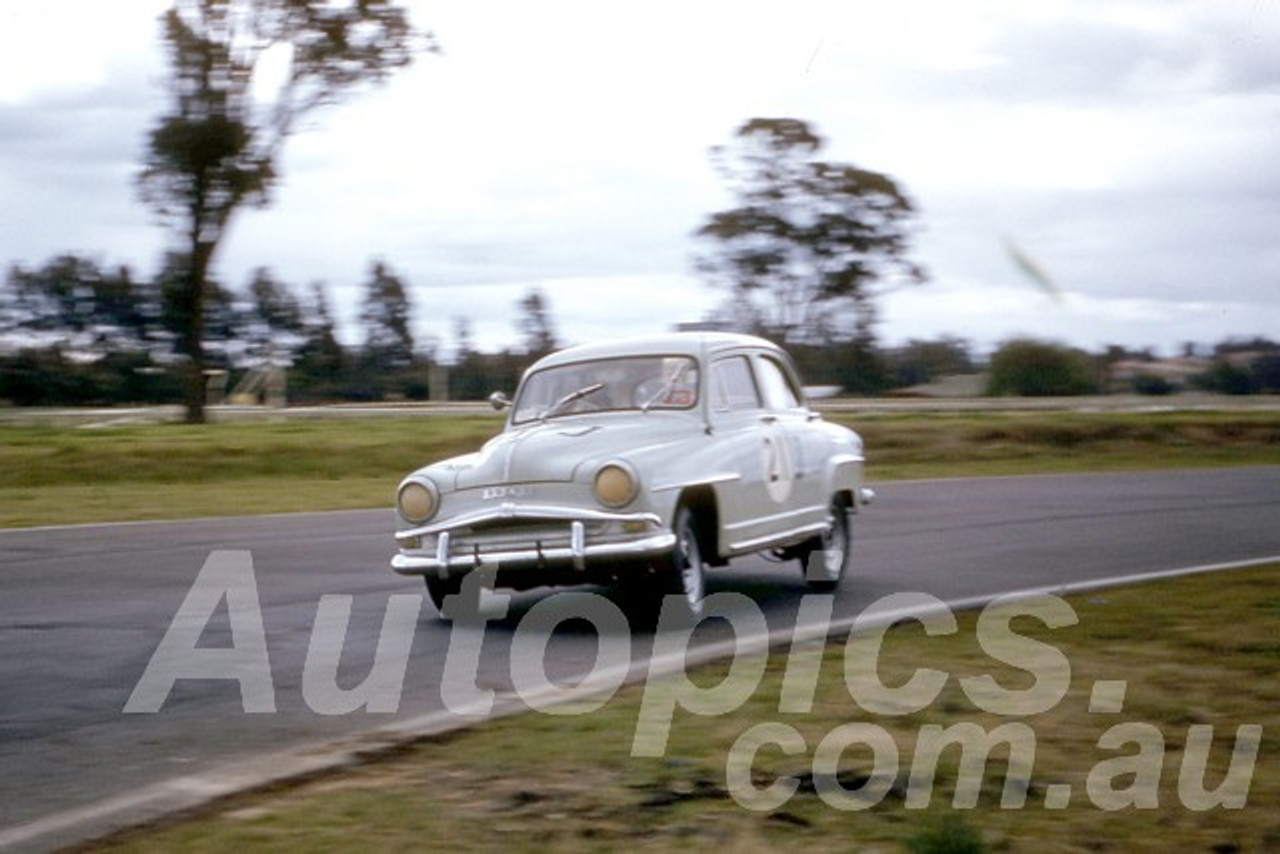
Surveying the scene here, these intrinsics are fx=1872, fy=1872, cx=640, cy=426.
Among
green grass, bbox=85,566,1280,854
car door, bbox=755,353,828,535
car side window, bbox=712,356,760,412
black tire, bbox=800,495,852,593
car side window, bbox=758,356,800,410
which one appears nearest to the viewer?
green grass, bbox=85,566,1280,854

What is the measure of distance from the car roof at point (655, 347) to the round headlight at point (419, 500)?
1793mm

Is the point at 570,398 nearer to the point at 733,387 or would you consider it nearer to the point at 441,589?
the point at 733,387

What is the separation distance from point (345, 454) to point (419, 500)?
17.5 meters

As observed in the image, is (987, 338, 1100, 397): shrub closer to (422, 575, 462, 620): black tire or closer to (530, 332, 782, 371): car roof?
(530, 332, 782, 371): car roof

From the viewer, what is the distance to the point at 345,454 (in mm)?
27828

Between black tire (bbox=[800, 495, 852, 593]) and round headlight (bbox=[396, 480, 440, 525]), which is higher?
round headlight (bbox=[396, 480, 440, 525])

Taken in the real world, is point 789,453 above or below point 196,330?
below

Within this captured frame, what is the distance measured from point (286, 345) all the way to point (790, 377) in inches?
1821

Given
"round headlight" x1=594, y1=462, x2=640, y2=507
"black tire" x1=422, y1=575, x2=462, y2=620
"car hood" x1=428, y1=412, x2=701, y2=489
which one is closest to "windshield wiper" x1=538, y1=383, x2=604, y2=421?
"car hood" x1=428, y1=412, x2=701, y2=489

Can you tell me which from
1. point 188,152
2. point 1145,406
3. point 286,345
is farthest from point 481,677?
point 286,345

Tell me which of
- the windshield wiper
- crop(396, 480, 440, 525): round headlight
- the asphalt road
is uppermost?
the windshield wiper

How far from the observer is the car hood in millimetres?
10422

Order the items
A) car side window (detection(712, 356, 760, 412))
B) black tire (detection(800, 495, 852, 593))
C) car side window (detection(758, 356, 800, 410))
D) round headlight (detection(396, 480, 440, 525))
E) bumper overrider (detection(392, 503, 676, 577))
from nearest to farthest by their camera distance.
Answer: bumper overrider (detection(392, 503, 676, 577))
round headlight (detection(396, 480, 440, 525))
car side window (detection(712, 356, 760, 412))
black tire (detection(800, 495, 852, 593))
car side window (detection(758, 356, 800, 410))

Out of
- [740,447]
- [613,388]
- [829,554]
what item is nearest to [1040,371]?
[829,554]
